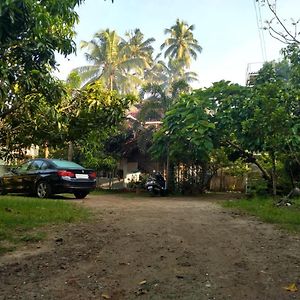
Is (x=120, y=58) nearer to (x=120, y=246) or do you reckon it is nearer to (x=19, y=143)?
(x=19, y=143)

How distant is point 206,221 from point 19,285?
4.89 m

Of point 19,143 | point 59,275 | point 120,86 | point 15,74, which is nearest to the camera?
point 59,275

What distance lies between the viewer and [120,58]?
1340 inches

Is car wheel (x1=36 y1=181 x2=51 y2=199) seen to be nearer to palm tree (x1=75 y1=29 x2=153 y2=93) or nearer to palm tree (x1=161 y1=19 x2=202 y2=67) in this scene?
palm tree (x1=75 y1=29 x2=153 y2=93)

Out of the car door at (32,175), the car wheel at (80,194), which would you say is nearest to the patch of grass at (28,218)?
the car door at (32,175)

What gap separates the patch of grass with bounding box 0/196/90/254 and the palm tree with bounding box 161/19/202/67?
126ft

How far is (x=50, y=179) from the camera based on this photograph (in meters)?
12.9

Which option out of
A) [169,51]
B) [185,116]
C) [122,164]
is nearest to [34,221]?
[185,116]

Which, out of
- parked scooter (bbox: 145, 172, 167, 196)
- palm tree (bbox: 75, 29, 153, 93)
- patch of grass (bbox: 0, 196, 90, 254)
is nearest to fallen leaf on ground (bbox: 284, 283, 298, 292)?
patch of grass (bbox: 0, 196, 90, 254)

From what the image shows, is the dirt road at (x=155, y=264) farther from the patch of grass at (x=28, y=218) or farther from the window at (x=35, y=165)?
the window at (x=35, y=165)

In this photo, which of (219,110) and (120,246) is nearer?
(120,246)

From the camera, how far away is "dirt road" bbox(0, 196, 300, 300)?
3812mm

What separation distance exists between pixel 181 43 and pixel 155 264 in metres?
43.3

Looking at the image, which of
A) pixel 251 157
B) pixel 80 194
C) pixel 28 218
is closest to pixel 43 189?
pixel 80 194
